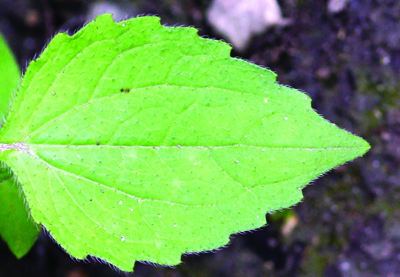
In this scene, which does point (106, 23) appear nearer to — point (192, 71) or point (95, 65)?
point (95, 65)

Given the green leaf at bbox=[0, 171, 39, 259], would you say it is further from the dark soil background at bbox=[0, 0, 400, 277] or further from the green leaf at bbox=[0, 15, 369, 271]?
the dark soil background at bbox=[0, 0, 400, 277]

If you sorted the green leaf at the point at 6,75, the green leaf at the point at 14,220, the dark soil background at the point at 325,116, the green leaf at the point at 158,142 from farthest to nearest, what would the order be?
the dark soil background at the point at 325,116 < the green leaf at the point at 6,75 < the green leaf at the point at 14,220 < the green leaf at the point at 158,142

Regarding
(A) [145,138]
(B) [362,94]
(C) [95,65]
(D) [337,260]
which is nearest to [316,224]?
(D) [337,260]

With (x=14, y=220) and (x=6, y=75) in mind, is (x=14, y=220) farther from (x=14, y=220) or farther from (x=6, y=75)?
(x=6, y=75)

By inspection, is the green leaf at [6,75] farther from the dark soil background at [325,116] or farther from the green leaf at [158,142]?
the dark soil background at [325,116]

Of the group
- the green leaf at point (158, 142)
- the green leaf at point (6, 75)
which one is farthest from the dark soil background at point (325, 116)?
the green leaf at point (158, 142)

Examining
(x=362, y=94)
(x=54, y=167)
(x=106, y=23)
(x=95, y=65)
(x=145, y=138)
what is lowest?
(x=54, y=167)
